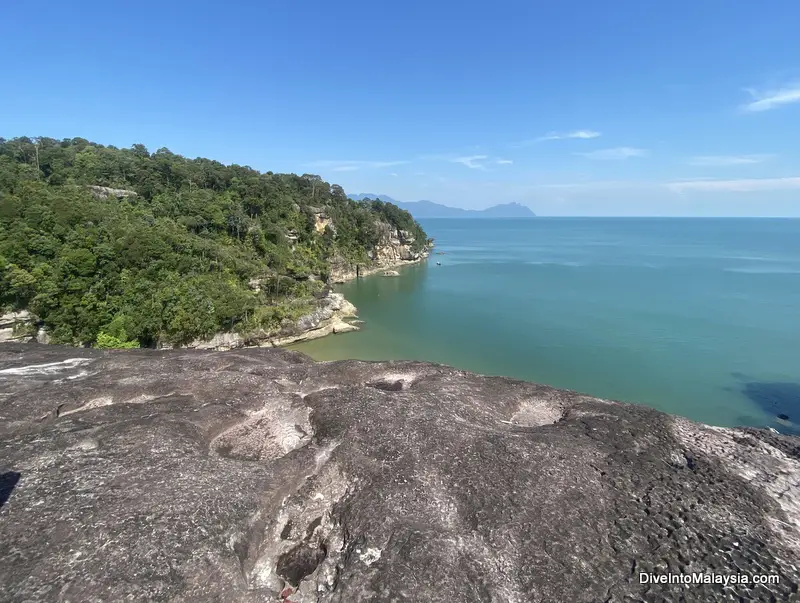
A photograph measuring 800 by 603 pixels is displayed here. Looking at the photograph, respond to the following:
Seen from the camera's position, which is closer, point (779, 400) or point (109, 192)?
point (779, 400)

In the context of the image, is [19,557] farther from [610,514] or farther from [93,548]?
[610,514]

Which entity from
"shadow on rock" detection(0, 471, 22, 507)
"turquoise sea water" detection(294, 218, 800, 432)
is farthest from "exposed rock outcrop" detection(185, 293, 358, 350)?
"shadow on rock" detection(0, 471, 22, 507)

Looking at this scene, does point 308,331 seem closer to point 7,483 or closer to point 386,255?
point 7,483

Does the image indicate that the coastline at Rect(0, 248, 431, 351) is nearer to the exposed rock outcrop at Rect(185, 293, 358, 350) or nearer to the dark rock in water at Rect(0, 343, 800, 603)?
the exposed rock outcrop at Rect(185, 293, 358, 350)

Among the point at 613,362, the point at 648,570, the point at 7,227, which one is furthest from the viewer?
the point at 613,362

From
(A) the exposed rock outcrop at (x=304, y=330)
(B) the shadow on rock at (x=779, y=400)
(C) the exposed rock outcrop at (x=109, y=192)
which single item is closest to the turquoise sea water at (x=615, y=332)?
(B) the shadow on rock at (x=779, y=400)

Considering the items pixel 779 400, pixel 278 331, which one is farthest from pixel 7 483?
pixel 779 400

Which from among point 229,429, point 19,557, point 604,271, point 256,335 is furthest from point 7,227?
point 604,271
